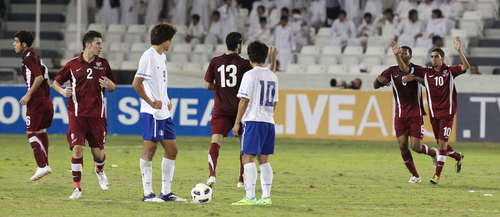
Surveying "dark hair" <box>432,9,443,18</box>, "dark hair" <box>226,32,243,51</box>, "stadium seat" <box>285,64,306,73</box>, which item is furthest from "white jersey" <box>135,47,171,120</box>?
"dark hair" <box>432,9,443,18</box>

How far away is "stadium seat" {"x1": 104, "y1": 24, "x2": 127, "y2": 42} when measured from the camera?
2425 cm

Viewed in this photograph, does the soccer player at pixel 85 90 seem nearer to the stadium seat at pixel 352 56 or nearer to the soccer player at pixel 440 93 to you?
the soccer player at pixel 440 93

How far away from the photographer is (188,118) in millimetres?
17891

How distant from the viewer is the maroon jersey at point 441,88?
9.77 metres

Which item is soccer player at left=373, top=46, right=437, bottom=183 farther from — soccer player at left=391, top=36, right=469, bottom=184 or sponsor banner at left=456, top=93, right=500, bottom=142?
sponsor banner at left=456, top=93, right=500, bottom=142

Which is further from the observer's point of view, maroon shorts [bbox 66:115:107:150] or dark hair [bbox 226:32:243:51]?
dark hair [bbox 226:32:243:51]

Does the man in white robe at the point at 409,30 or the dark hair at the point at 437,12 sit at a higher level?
the dark hair at the point at 437,12

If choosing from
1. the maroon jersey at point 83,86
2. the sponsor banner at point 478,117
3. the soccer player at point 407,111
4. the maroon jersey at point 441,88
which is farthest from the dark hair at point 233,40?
the sponsor banner at point 478,117

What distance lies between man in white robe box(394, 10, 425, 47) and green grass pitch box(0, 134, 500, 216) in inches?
248

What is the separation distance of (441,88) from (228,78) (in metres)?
3.34

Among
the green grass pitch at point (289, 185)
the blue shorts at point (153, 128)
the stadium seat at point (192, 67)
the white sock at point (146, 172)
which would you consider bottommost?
the green grass pitch at point (289, 185)

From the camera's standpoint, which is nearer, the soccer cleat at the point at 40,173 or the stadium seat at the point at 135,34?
the soccer cleat at the point at 40,173

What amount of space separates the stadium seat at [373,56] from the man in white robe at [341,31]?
1218mm

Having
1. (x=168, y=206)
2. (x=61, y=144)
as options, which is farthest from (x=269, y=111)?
(x=61, y=144)
